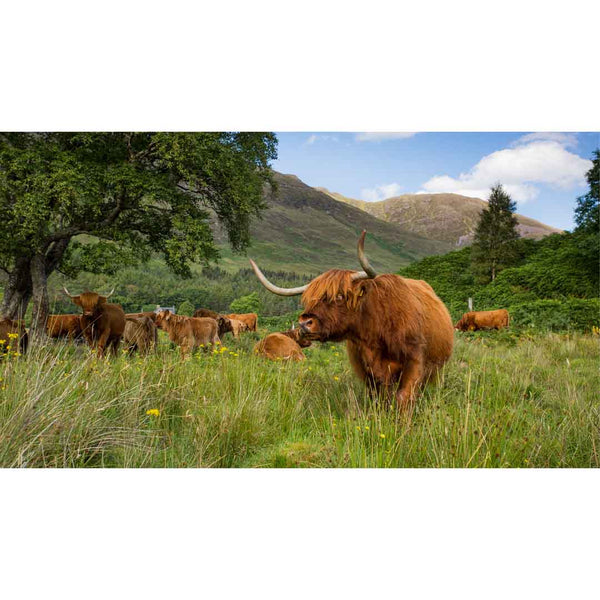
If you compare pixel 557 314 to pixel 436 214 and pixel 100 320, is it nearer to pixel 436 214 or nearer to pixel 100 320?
pixel 436 214

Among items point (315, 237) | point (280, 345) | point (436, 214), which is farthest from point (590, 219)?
point (280, 345)

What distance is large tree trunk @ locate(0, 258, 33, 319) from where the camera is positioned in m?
4.80

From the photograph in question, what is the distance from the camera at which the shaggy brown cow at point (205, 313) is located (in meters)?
5.72

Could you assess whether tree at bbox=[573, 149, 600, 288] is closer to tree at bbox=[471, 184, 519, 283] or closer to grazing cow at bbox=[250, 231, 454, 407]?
tree at bbox=[471, 184, 519, 283]

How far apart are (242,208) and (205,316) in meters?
1.56

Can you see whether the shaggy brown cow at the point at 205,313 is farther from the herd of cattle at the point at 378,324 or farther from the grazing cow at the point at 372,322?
the grazing cow at the point at 372,322

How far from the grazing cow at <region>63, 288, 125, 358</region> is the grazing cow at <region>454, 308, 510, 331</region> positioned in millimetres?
4691

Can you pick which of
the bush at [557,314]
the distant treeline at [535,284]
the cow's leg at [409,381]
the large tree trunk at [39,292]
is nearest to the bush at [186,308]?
the large tree trunk at [39,292]

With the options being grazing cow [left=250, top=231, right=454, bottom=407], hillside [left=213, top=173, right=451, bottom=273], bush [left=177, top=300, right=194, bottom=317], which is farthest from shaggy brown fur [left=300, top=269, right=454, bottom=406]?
bush [left=177, top=300, right=194, bottom=317]

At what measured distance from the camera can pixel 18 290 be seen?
17.1ft

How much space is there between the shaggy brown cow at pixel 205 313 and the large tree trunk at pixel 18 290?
6.40 ft
